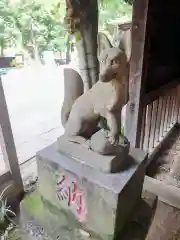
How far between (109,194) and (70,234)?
25cm

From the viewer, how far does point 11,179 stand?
59.9 inches

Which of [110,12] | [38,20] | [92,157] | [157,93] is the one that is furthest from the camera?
[38,20]

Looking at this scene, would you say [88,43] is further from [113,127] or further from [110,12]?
[110,12]

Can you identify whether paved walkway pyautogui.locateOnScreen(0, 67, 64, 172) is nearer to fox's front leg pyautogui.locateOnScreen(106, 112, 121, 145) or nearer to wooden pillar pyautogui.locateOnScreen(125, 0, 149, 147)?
wooden pillar pyautogui.locateOnScreen(125, 0, 149, 147)

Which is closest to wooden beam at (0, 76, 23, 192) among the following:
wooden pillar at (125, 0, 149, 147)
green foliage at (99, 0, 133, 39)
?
wooden pillar at (125, 0, 149, 147)

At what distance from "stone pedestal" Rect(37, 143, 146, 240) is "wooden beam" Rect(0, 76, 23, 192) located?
57 cm

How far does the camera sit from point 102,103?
28.7 inches

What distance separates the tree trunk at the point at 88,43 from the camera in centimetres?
79

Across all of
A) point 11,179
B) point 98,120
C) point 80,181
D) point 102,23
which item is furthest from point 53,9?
point 80,181

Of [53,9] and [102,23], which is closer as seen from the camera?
[53,9]

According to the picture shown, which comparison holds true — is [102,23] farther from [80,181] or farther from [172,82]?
[80,181]

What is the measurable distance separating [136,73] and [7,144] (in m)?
0.91

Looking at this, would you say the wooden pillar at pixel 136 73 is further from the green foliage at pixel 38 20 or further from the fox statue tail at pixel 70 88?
the green foliage at pixel 38 20

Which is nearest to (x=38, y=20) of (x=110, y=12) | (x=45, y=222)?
(x=110, y=12)
